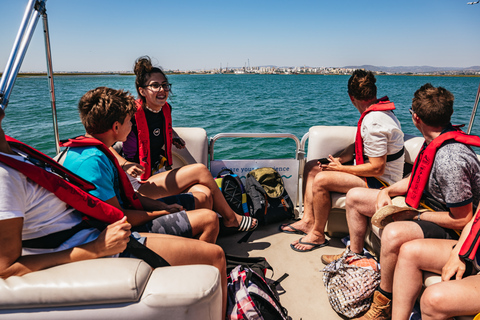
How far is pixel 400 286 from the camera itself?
1762mm

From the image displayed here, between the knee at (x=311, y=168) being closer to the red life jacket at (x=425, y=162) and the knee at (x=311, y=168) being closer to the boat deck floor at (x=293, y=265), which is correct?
the boat deck floor at (x=293, y=265)

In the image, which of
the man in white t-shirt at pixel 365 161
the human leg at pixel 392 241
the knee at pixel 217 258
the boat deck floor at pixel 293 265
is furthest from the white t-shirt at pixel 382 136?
the knee at pixel 217 258

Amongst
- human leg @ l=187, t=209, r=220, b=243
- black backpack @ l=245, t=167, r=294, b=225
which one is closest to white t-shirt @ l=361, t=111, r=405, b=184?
black backpack @ l=245, t=167, r=294, b=225

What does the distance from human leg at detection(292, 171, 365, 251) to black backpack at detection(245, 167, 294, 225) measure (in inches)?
17.1

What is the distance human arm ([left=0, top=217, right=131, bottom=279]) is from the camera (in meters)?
1.08

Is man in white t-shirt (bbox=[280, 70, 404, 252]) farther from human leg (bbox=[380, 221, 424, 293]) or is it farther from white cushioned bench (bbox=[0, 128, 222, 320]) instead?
white cushioned bench (bbox=[0, 128, 222, 320])

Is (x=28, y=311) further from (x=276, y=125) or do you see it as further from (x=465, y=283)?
(x=276, y=125)

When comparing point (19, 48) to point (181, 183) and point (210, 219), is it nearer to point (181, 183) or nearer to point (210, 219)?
point (181, 183)

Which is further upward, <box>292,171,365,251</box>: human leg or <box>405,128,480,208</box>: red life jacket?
<box>405,128,480,208</box>: red life jacket

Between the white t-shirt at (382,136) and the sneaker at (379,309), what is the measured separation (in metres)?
1.12

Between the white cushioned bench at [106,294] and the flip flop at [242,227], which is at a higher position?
the white cushioned bench at [106,294]

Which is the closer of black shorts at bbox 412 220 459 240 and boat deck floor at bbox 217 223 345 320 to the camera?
black shorts at bbox 412 220 459 240

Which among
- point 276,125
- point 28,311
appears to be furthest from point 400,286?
point 276,125

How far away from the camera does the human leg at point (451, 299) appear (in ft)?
A: 4.72
